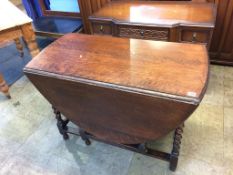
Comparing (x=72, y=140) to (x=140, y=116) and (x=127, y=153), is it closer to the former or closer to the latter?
(x=127, y=153)

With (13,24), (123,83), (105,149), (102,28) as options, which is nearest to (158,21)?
(102,28)

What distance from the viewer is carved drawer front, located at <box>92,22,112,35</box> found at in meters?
1.83

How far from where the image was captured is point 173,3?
6.25ft

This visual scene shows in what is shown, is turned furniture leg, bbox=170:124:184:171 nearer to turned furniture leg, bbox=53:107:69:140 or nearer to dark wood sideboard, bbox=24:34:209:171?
dark wood sideboard, bbox=24:34:209:171

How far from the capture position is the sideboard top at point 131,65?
3.07 ft

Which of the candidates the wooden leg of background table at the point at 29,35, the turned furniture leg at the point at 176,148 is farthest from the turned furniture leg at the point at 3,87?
the turned furniture leg at the point at 176,148

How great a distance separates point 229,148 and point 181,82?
836mm

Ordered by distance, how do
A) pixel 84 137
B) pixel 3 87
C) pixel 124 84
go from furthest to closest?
pixel 3 87
pixel 84 137
pixel 124 84

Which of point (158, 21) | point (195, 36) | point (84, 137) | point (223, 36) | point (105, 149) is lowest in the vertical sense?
point (105, 149)

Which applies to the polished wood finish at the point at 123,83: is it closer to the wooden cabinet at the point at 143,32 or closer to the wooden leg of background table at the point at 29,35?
the wooden cabinet at the point at 143,32

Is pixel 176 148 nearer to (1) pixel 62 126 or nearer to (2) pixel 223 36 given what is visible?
(1) pixel 62 126

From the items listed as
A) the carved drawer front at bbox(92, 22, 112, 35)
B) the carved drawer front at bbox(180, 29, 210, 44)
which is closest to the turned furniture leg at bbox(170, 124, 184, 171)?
the carved drawer front at bbox(180, 29, 210, 44)

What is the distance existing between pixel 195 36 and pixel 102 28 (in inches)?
33.2

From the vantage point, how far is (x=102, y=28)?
73.3 inches
